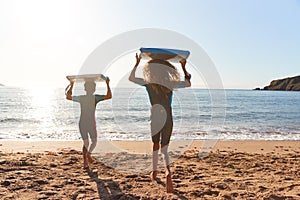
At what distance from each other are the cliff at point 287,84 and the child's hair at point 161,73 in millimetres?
163117

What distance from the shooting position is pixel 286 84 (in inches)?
6147

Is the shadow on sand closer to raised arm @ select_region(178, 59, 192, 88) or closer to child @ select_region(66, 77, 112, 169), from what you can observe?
child @ select_region(66, 77, 112, 169)

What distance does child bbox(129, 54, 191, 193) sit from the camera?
4.57m

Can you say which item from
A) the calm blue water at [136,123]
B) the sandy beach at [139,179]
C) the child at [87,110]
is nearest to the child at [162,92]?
the sandy beach at [139,179]

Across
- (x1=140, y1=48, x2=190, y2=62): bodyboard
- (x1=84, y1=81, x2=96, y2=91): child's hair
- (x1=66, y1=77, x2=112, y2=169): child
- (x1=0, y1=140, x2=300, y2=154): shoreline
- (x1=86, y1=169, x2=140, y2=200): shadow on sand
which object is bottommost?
(x1=0, y1=140, x2=300, y2=154): shoreline

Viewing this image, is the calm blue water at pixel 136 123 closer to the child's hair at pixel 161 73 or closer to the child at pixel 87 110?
the child at pixel 87 110

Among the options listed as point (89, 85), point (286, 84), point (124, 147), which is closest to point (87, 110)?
point (89, 85)

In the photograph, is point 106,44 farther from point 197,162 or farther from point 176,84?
point 197,162

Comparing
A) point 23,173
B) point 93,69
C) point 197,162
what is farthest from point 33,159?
point 197,162

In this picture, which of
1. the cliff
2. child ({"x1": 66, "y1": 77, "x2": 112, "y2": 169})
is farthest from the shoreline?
the cliff

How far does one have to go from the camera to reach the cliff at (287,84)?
151250 millimetres

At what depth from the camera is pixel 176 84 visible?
4629 mm

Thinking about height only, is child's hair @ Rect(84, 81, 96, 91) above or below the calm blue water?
above

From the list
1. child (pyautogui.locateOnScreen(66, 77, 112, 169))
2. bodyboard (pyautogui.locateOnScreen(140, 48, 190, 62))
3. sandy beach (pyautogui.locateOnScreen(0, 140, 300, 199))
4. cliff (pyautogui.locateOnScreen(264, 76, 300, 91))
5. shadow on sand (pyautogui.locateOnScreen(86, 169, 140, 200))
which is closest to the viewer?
shadow on sand (pyautogui.locateOnScreen(86, 169, 140, 200))
